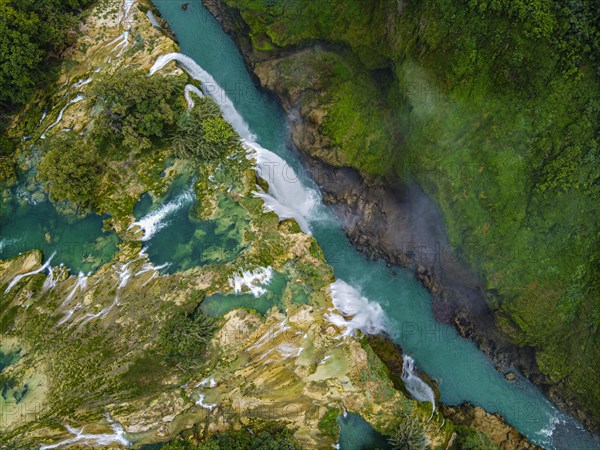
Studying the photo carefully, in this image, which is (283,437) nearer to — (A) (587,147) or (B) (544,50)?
(A) (587,147)

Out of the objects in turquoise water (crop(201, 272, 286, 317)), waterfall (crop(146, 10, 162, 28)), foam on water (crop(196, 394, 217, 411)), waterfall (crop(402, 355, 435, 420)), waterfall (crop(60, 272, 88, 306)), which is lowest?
waterfall (crop(402, 355, 435, 420))

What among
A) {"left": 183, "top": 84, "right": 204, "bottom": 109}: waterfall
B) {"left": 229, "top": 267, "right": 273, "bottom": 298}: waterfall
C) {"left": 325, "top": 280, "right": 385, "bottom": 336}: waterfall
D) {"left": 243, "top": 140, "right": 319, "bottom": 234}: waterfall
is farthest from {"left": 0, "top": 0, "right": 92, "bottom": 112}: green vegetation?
{"left": 325, "top": 280, "right": 385, "bottom": 336}: waterfall

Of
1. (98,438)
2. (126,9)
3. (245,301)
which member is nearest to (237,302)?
(245,301)

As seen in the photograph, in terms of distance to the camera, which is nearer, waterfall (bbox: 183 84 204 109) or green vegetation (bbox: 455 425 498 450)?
green vegetation (bbox: 455 425 498 450)

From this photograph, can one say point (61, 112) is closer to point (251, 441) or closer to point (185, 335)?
point (185, 335)

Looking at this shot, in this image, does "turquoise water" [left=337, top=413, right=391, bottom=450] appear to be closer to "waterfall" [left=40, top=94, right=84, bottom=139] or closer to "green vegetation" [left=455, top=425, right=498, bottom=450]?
"green vegetation" [left=455, top=425, right=498, bottom=450]

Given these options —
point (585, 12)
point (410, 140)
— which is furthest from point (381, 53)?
point (585, 12)
